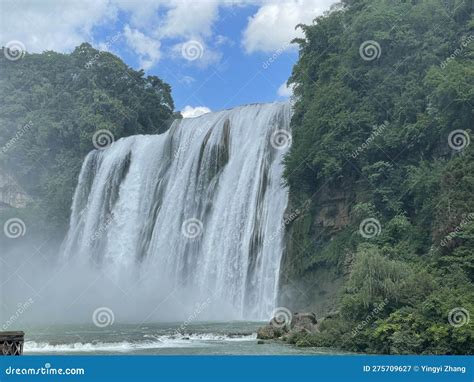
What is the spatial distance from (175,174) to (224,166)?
493 cm

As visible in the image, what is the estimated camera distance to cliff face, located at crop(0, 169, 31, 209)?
5878cm

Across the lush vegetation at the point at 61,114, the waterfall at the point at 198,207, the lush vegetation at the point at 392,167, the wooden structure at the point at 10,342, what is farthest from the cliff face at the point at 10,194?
the wooden structure at the point at 10,342

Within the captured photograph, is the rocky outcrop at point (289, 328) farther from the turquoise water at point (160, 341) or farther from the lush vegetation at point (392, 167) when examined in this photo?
the lush vegetation at point (392, 167)

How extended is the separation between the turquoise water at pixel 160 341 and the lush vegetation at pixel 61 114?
26.6m

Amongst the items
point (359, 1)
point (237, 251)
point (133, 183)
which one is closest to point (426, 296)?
point (237, 251)

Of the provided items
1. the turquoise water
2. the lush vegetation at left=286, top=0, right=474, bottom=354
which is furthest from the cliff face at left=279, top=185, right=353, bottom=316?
the turquoise water

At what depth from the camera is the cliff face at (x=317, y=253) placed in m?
33.1

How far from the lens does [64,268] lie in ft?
174

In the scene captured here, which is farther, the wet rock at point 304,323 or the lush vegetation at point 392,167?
the wet rock at point 304,323

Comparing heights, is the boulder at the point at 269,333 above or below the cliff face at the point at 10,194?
below

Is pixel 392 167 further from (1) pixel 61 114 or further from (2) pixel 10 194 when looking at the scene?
(1) pixel 61 114

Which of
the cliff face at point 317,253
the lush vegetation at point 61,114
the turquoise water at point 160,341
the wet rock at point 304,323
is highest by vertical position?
the lush vegetation at point 61,114

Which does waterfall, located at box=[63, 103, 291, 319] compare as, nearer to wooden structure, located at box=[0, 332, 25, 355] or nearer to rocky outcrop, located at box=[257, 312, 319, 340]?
rocky outcrop, located at box=[257, 312, 319, 340]
